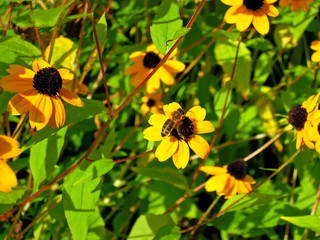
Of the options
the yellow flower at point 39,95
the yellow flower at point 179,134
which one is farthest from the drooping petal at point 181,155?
the yellow flower at point 39,95

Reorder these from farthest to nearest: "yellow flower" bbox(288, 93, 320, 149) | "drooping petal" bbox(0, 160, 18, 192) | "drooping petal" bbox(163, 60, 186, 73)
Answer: "drooping petal" bbox(163, 60, 186, 73), "yellow flower" bbox(288, 93, 320, 149), "drooping petal" bbox(0, 160, 18, 192)

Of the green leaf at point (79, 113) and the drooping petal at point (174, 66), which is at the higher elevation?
the green leaf at point (79, 113)

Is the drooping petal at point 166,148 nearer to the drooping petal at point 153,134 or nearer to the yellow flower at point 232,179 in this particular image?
the drooping petal at point 153,134

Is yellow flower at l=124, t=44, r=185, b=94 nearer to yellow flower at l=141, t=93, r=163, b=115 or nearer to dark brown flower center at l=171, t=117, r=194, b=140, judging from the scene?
yellow flower at l=141, t=93, r=163, b=115

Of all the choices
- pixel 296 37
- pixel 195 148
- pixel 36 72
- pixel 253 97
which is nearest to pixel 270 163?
pixel 253 97

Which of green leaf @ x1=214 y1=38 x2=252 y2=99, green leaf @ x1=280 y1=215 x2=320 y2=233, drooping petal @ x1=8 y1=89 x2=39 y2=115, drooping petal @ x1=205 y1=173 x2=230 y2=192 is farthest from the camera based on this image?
green leaf @ x1=214 y1=38 x2=252 y2=99

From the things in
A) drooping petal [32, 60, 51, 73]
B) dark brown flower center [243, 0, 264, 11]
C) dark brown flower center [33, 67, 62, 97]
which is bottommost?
dark brown flower center [33, 67, 62, 97]

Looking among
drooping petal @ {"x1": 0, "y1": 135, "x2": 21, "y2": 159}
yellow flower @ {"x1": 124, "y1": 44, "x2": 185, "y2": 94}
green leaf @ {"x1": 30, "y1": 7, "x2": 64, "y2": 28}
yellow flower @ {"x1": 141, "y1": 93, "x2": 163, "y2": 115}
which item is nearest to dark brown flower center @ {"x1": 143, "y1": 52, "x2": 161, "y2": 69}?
yellow flower @ {"x1": 124, "y1": 44, "x2": 185, "y2": 94}
